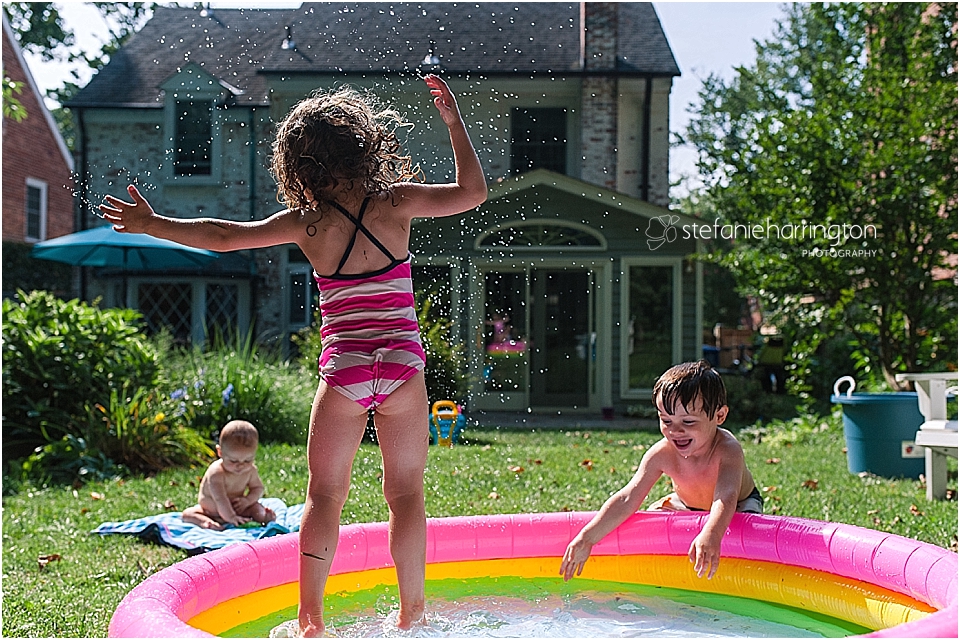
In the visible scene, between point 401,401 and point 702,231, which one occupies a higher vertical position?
point 702,231

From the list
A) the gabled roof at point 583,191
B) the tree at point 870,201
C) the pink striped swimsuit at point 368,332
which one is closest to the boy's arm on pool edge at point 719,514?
the pink striped swimsuit at point 368,332

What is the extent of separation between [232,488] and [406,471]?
2520 millimetres

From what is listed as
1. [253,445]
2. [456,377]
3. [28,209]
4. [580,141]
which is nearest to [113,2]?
[28,209]

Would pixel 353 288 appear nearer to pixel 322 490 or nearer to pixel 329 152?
pixel 329 152

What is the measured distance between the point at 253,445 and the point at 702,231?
30.4 ft

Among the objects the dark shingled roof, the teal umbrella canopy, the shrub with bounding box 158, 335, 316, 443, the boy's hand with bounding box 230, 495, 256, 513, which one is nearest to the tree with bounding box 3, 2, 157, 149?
the dark shingled roof

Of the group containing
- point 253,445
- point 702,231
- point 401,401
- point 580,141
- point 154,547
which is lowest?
point 154,547

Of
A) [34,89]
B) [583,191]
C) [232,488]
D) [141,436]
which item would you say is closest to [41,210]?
[34,89]

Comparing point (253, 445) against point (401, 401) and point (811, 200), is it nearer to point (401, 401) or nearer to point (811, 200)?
point (401, 401)

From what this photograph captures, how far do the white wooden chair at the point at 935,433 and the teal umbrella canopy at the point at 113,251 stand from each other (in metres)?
8.24

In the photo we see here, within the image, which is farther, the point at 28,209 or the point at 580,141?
the point at 28,209

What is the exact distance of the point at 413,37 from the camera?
6727mm

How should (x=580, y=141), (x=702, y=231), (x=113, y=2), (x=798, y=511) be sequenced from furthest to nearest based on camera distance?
(x=113, y=2) < (x=580, y=141) < (x=702, y=231) < (x=798, y=511)

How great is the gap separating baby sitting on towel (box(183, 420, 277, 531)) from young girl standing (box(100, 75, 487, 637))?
7.29 feet
